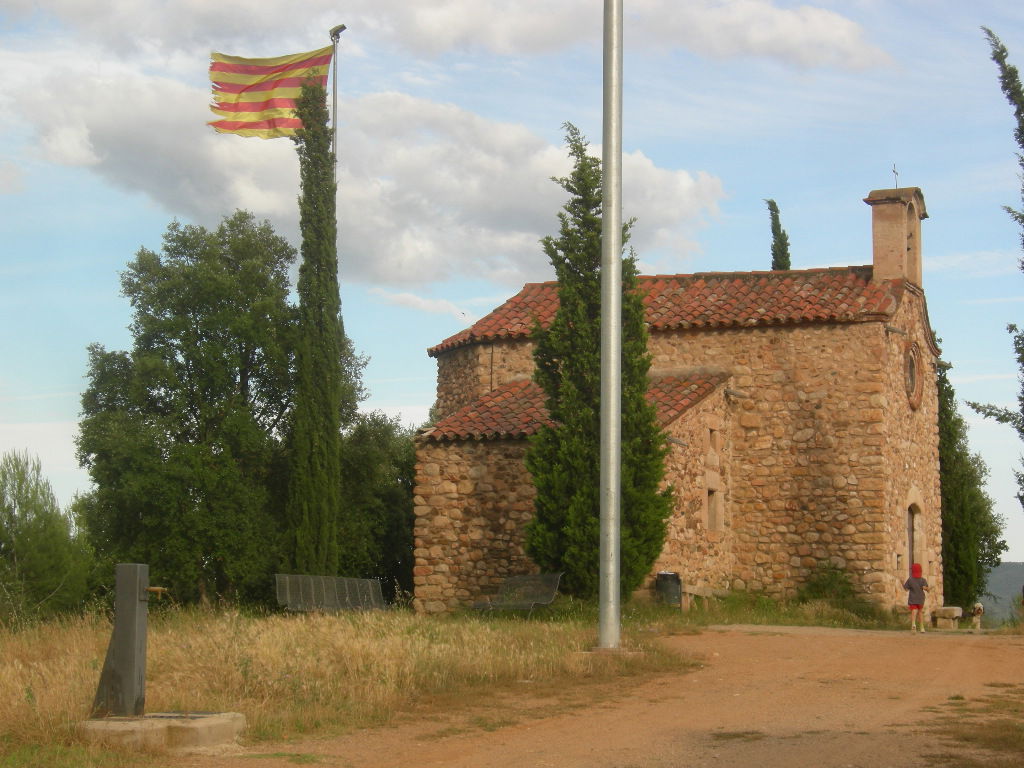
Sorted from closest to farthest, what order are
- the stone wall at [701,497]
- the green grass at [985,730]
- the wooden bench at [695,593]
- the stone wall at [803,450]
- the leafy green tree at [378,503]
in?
the green grass at [985,730]
the wooden bench at [695,593]
the stone wall at [701,497]
the stone wall at [803,450]
the leafy green tree at [378,503]

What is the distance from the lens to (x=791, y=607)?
22.2m

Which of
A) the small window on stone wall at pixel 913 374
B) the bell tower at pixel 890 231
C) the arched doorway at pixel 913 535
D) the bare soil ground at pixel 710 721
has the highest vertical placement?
the bell tower at pixel 890 231

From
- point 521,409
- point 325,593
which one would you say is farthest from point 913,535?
point 325,593

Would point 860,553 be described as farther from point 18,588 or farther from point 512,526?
point 18,588

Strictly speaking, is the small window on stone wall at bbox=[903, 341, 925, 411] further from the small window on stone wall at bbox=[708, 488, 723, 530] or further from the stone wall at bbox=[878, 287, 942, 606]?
the small window on stone wall at bbox=[708, 488, 723, 530]

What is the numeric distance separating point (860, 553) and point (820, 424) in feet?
8.43

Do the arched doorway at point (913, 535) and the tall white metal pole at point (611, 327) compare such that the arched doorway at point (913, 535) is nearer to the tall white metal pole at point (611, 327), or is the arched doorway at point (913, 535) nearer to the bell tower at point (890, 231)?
the bell tower at point (890, 231)

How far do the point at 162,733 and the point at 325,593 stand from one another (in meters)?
12.0

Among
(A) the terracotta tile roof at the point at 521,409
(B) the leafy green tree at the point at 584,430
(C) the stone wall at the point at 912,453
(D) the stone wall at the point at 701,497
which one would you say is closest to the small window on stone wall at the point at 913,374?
(C) the stone wall at the point at 912,453

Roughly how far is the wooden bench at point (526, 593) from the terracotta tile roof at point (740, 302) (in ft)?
20.0

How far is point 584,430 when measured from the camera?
62.3ft

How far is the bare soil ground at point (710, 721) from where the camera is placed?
7.74 meters

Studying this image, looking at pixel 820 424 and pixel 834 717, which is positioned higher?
pixel 820 424

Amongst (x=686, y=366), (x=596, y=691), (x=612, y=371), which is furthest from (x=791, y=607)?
(x=596, y=691)
